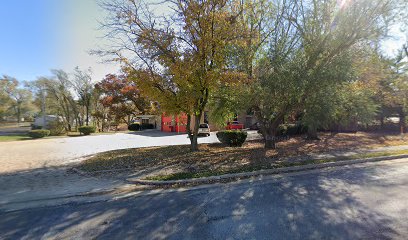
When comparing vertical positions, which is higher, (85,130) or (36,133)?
(85,130)

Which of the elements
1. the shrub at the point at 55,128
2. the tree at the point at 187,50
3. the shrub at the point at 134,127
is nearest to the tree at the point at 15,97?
the shrub at the point at 55,128

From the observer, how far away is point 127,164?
9.06 m

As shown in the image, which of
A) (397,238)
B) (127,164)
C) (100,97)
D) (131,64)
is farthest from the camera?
(100,97)

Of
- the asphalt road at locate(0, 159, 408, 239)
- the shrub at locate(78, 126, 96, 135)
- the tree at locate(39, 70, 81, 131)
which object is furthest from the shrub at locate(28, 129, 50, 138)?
the asphalt road at locate(0, 159, 408, 239)

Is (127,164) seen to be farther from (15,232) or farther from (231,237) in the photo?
(231,237)

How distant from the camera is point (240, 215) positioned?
4.14m

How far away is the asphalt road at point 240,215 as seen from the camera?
3.50 m

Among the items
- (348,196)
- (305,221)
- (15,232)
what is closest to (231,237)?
(305,221)

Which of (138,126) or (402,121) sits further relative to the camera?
(138,126)

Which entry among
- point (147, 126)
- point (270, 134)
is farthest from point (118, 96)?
Answer: point (270, 134)

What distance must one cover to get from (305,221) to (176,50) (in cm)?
807

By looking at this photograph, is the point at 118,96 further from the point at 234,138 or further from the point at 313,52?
the point at 313,52

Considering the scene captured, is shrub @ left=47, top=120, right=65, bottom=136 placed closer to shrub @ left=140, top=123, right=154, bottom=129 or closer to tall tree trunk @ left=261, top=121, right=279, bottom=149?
shrub @ left=140, top=123, right=154, bottom=129

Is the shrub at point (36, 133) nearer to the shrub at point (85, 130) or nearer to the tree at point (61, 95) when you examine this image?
the shrub at point (85, 130)
